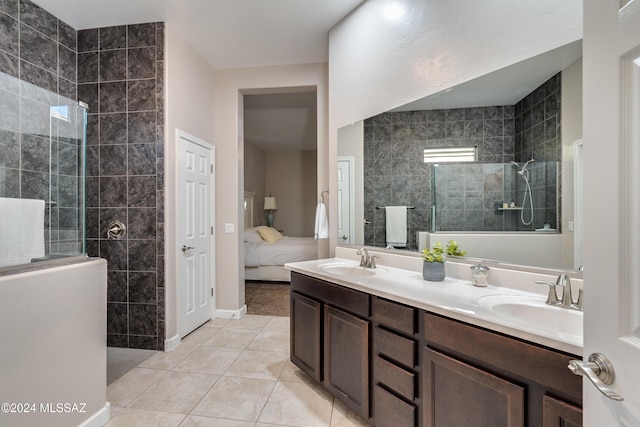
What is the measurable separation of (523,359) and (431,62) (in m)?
1.79

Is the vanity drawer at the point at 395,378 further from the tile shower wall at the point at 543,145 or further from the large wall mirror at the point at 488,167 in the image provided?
the tile shower wall at the point at 543,145

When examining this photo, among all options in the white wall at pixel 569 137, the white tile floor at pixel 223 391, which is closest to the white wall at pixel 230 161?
the white tile floor at pixel 223 391

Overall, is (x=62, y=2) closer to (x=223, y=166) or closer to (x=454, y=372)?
(x=223, y=166)

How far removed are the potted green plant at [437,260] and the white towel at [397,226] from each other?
34 centimetres

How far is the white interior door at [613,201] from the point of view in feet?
1.81

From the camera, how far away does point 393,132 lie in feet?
7.10

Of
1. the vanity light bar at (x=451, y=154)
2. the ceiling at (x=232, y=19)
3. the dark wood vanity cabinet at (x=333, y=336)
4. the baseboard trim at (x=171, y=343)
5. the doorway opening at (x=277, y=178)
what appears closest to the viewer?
the dark wood vanity cabinet at (x=333, y=336)

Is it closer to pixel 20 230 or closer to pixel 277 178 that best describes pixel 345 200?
pixel 20 230

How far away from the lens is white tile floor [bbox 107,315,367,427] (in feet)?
5.81

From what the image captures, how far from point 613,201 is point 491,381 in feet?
2.52

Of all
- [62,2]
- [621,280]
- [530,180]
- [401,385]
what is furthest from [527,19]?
[62,2]

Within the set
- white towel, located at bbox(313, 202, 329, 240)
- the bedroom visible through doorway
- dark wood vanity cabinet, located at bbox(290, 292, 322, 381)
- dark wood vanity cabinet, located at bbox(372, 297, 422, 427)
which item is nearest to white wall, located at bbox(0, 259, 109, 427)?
dark wood vanity cabinet, located at bbox(290, 292, 322, 381)

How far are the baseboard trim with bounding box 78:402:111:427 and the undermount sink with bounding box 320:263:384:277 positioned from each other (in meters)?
1.59

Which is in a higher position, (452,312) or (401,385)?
(452,312)
